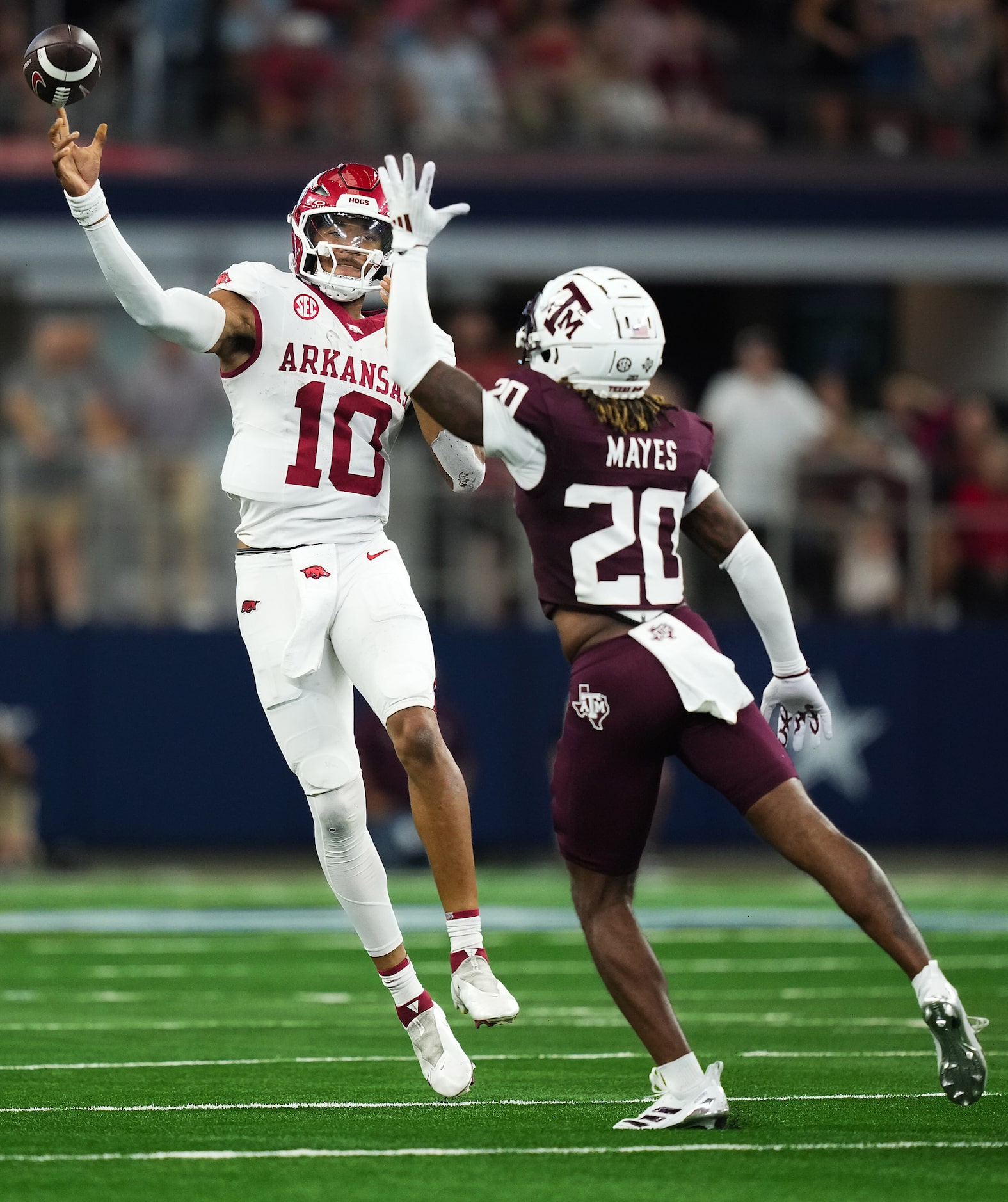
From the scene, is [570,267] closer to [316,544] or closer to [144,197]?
[144,197]

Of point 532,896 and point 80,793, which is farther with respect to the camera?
point 80,793

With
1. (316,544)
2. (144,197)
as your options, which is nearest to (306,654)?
(316,544)

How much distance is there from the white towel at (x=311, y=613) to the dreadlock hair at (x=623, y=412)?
3.19 feet

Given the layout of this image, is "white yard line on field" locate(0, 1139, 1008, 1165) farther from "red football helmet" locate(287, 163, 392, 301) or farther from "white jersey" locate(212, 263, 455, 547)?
"red football helmet" locate(287, 163, 392, 301)

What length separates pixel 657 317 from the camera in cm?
534

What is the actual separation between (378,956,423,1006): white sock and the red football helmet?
1.79 m

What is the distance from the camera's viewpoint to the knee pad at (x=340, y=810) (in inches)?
230

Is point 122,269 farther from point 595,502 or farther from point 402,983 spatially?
point 402,983

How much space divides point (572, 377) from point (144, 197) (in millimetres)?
11584

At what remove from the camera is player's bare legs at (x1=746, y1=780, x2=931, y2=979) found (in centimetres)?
498

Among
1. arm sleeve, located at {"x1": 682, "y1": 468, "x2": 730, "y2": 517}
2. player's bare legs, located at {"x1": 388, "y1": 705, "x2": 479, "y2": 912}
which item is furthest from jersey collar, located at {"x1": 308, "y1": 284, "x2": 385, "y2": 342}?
arm sleeve, located at {"x1": 682, "y1": 468, "x2": 730, "y2": 517}

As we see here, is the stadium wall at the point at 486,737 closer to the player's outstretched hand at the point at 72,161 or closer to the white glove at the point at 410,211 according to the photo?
the player's outstretched hand at the point at 72,161

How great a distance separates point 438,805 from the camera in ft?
18.8

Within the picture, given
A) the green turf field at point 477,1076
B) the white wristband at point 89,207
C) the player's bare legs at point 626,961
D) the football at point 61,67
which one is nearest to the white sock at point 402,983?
the green turf field at point 477,1076
